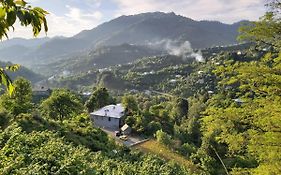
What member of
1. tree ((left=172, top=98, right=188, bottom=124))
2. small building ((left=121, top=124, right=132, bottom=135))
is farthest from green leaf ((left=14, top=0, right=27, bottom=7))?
tree ((left=172, top=98, right=188, bottom=124))

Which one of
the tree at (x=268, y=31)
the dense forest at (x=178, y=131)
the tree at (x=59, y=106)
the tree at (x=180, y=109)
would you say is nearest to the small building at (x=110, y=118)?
the dense forest at (x=178, y=131)

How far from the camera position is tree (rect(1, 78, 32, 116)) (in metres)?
28.6

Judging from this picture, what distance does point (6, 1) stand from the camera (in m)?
2.26

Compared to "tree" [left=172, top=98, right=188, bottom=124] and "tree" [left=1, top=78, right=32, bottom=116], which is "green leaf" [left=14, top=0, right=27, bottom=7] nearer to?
"tree" [left=1, top=78, right=32, bottom=116]

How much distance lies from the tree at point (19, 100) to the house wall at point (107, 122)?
14.6m

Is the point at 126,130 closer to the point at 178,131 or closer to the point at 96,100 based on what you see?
the point at 178,131

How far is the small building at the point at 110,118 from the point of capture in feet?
152

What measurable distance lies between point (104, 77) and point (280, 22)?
120 m

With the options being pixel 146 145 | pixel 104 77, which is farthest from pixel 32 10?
pixel 104 77

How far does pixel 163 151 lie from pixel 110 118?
692 inches

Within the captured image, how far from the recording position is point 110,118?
46.8m

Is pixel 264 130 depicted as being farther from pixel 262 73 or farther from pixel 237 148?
pixel 262 73

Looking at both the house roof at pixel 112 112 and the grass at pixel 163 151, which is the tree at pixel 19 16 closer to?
the grass at pixel 163 151

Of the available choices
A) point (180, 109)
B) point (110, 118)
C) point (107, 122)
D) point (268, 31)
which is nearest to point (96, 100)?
point (107, 122)
